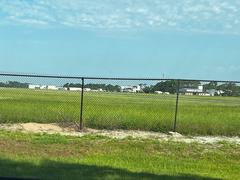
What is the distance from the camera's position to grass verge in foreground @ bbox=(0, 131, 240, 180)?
29.7 ft

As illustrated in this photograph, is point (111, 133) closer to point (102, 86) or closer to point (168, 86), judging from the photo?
point (102, 86)

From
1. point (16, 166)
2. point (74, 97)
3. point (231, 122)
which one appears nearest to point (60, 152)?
point (16, 166)

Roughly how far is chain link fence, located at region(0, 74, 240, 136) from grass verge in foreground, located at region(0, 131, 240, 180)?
3.25 meters

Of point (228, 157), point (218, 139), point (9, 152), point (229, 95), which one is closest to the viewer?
point (9, 152)

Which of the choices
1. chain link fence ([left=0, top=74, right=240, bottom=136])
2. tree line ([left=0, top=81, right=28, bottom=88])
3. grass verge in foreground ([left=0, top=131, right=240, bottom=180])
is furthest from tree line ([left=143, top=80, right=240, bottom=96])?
grass verge in foreground ([left=0, top=131, right=240, bottom=180])

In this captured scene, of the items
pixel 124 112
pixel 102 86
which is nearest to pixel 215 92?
pixel 124 112

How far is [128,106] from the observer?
22.9m

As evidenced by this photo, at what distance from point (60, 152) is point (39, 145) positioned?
1.11m

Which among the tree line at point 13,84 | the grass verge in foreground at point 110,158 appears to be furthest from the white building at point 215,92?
the tree line at point 13,84

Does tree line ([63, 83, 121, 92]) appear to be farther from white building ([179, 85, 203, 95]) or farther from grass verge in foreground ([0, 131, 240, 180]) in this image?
grass verge in foreground ([0, 131, 240, 180])

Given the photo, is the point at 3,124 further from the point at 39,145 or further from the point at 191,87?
the point at 191,87

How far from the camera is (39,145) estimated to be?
41.9 feet

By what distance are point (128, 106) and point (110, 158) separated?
11.7 metres

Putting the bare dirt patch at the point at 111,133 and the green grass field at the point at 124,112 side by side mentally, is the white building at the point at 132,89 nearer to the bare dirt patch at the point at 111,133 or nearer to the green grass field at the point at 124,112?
the green grass field at the point at 124,112
